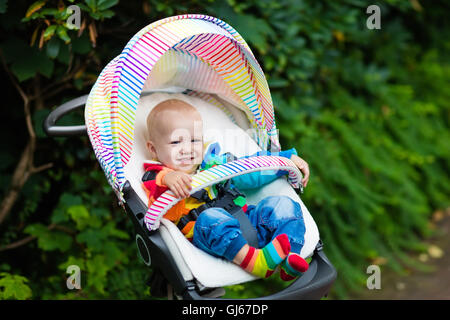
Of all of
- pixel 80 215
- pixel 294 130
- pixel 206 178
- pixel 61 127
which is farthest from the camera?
pixel 294 130

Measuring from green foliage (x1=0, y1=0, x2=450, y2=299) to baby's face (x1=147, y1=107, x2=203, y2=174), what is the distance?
29.9 inches

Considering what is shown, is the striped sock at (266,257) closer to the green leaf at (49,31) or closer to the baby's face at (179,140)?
the baby's face at (179,140)

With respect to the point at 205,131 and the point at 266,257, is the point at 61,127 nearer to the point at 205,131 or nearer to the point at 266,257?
the point at 205,131

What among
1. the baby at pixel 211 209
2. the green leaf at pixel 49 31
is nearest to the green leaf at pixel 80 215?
the baby at pixel 211 209

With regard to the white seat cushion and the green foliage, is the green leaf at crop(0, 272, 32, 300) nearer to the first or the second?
the green foliage

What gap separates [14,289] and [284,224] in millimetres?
1517

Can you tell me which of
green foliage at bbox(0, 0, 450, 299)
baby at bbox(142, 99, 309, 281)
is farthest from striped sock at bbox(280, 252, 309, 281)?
green foliage at bbox(0, 0, 450, 299)

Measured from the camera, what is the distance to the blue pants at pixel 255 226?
208cm

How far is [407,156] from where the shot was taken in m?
4.68

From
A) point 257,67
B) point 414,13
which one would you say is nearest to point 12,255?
point 257,67

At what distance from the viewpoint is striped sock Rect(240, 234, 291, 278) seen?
6.79 feet

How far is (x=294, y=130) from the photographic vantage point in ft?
12.9

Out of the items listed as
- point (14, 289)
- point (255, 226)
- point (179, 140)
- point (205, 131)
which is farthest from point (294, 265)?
point (14, 289)

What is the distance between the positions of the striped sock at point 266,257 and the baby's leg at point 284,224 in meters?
0.04
